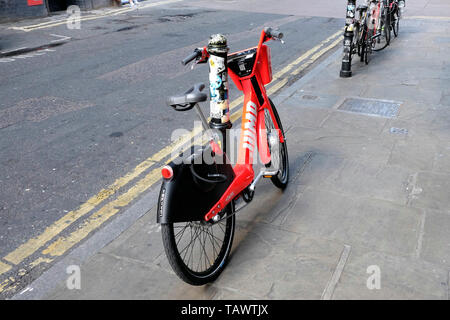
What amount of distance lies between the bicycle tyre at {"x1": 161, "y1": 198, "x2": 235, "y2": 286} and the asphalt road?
1.17 meters

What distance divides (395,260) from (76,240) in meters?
2.53

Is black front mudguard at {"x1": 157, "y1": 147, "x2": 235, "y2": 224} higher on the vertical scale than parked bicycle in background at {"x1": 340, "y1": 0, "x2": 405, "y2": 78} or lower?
lower

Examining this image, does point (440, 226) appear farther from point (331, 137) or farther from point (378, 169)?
point (331, 137)

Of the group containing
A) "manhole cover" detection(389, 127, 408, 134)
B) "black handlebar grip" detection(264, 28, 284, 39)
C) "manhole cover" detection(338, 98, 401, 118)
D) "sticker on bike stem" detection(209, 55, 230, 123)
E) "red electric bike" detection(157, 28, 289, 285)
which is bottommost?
"manhole cover" detection(389, 127, 408, 134)

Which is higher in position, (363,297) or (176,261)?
(176,261)

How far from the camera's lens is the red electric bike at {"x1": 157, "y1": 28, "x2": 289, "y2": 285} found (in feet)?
8.69

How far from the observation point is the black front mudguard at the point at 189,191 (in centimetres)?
262

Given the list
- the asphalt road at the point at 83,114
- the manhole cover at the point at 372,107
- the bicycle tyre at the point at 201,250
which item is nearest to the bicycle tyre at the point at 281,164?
the bicycle tyre at the point at 201,250

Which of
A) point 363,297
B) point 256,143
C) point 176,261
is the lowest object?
point 363,297

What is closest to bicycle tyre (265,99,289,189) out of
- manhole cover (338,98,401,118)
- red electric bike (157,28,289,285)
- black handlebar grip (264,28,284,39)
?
red electric bike (157,28,289,285)

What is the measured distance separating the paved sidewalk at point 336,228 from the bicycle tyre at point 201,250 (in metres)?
0.09

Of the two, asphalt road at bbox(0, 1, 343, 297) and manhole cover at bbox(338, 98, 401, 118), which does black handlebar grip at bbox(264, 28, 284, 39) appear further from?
manhole cover at bbox(338, 98, 401, 118)

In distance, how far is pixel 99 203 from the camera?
413cm

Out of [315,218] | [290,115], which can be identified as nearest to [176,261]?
[315,218]
